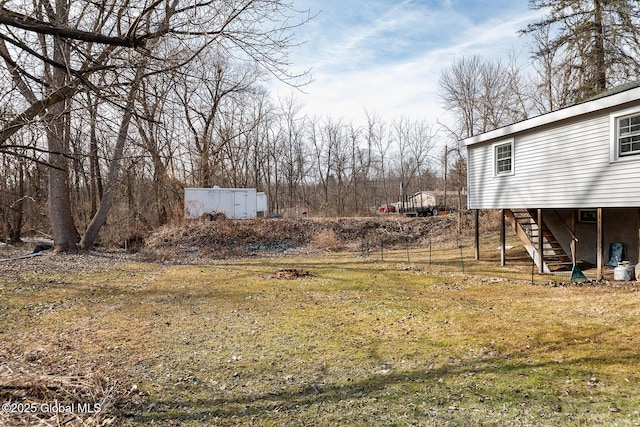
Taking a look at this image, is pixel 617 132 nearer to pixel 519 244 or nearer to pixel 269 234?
pixel 519 244

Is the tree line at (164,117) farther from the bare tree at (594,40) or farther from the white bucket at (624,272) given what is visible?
the white bucket at (624,272)

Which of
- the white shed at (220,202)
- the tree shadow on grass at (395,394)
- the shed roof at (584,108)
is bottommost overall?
the tree shadow on grass at (395,394)

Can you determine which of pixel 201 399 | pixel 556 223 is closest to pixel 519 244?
pixel 556 223

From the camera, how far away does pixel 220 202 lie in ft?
75.9

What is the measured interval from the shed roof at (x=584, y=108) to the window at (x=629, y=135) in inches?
16.8

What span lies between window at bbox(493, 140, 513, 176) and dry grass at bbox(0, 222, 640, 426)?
4.04 metres

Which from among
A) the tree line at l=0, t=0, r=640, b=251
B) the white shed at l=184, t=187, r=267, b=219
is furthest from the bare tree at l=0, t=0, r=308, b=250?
the white shed at l=184, t=187, r=267, b=219

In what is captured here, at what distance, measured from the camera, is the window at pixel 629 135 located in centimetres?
823

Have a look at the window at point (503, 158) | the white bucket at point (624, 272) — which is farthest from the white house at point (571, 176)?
the white bucket at point (624, 272)

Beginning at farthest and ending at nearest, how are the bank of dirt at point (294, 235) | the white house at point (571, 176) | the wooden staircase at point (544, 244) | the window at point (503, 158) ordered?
the bank of dirt at point (294, 235), the window at point (503, 158), the wooden staircase at point (544, 244), the white house at point (571, 176)

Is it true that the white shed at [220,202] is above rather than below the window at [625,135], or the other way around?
below

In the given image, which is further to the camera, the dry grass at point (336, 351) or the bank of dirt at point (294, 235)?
the bank of dirt at point (294, 235)

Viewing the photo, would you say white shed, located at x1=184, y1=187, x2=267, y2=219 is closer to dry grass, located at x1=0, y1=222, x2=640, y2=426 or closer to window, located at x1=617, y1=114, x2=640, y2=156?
dry grass, located at x1=0, y1=222, x2=640, y2=426

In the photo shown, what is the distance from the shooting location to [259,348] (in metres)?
5.40
